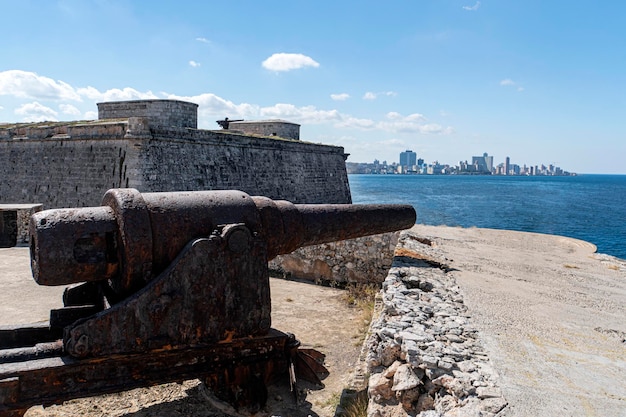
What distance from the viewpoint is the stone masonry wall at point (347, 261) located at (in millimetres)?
8219

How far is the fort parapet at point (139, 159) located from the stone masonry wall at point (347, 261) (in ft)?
18.1

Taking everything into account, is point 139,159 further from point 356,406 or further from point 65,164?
point 356,406

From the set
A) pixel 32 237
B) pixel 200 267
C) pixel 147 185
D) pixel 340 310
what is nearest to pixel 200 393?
pixel 200 267

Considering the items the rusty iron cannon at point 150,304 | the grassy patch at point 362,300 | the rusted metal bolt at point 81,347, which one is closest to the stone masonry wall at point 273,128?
the grassy patch at point 362,300

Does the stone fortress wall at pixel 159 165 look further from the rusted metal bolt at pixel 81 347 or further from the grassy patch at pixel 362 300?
the rusted metal bolt at pixel 81 347

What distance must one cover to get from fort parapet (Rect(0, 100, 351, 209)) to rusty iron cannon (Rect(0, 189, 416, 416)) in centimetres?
969

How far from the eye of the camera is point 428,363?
114 inches

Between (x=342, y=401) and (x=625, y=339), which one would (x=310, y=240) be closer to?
(x=342, y=401)

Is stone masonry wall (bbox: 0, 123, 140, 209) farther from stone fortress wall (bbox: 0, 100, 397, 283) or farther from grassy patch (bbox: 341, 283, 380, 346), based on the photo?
grassy patch (bbox: 341, 283, 380, 346)

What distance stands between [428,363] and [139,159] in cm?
1094

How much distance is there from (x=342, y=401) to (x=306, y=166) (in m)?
16.2

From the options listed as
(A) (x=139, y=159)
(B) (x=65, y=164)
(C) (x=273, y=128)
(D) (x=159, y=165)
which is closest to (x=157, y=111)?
(B) (x=65, y=164)

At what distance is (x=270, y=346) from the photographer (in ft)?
11.0

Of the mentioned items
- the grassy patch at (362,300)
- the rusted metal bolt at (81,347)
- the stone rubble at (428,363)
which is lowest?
the grassy patch at (362,300)
